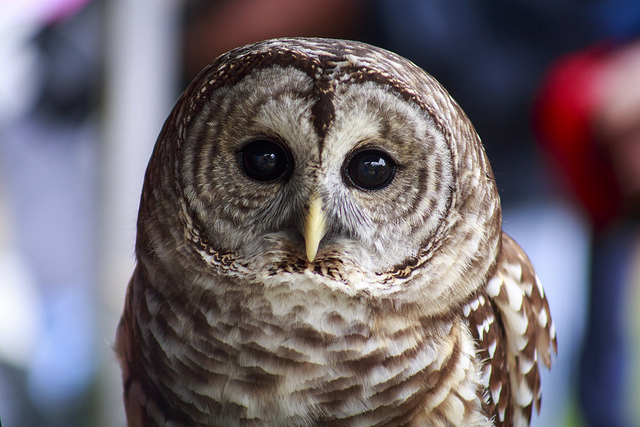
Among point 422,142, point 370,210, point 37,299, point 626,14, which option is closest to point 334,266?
point 370,210

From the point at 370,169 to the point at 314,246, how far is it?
0.46 ft

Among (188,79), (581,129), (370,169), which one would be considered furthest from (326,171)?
(188,79)

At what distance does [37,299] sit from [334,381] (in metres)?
2.62

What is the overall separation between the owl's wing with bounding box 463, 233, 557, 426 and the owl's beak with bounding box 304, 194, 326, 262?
0.27 metres

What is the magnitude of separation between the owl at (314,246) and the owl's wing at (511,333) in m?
0.03

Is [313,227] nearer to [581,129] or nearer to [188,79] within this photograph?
[581,129]

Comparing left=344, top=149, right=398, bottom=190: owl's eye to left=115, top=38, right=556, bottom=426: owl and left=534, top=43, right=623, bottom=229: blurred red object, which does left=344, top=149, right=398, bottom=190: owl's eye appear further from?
left=534, top=43, right=623, bottom=229: blurred red object

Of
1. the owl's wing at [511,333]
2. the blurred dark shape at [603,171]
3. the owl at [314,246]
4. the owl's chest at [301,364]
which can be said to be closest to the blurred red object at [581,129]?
the blurred dark shape at [603,171]

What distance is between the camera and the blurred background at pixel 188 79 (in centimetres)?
231

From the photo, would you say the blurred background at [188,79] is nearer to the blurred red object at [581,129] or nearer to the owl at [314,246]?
the blurred red object at [581,129]

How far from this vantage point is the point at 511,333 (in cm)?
116

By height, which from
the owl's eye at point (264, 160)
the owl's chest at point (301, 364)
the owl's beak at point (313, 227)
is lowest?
the owl's chest at point (301, 364)

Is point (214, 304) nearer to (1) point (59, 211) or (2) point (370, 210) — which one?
(2) point (370, 210)

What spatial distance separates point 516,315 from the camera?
3.76 feet
